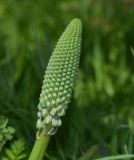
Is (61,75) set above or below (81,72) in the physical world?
above

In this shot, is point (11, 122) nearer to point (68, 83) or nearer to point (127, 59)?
point (68, 83)

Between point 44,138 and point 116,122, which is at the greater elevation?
point 44,138

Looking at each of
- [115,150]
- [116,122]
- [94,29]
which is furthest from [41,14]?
[115,150]

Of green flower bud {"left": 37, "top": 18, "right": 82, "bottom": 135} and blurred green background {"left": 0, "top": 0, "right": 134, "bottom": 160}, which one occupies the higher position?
green flower bud {"left": 37, "top": 18, "right": 82, "bottom": 135}

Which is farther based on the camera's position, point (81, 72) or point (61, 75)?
point (81, 72)

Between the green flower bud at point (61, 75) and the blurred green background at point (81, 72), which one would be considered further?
the blurred green background at point (81, 72)
